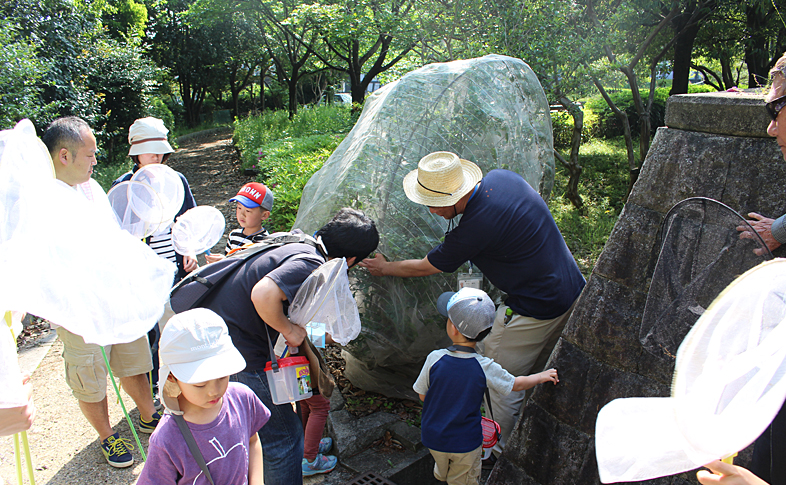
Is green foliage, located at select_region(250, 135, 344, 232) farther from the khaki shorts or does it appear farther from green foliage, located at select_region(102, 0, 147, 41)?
green foliage, located at select_region(102, 0, 147, 41)

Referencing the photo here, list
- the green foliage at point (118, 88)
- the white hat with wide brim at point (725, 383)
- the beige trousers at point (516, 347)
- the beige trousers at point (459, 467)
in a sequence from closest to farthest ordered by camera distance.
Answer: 1. the white hat with wide brim at point (725, 383)
2. the beige trousers at point (459, 467)
3. the beige trousers at point (516, 347)
4. the green foliage at point (118, 88)

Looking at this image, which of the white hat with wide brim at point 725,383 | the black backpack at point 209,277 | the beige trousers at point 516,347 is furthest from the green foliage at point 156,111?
the white hat with wide brim at point 725,383

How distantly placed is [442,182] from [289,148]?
6.38 m

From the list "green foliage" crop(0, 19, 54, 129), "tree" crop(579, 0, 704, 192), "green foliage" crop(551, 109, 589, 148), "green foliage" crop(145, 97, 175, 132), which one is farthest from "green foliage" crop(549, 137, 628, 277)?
"green foliage" crop(145, 97, 175, 132)

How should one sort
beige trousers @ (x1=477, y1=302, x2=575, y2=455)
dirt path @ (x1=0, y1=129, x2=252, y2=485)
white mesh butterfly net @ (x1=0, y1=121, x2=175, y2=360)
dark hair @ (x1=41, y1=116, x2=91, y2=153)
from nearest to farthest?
white mesh butterfly net @ (x1=0, y1=121, x2=175, y2=360)
dark hair @ (x1=41, y1=116, x2=91, y2=153)
beige trousers @ (x1=477, y1=302, x2=575, y2=455)
dirt path @ (x1=0, y1=129, x2=252, y2=485)

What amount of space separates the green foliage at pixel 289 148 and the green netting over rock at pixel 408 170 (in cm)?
187

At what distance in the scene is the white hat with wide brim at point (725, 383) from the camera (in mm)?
1004

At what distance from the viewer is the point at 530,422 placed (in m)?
2.57

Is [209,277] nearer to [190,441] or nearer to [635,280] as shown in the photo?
[190,441]

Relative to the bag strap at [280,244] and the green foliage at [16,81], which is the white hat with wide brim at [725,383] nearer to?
the bag strap at [280,244]

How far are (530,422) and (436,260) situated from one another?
924mm

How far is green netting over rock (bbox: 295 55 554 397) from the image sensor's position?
3.29 m

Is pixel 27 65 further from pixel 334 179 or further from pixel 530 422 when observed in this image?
pixel 530 422

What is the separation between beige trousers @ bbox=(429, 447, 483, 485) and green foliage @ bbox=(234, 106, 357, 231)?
3.30m
